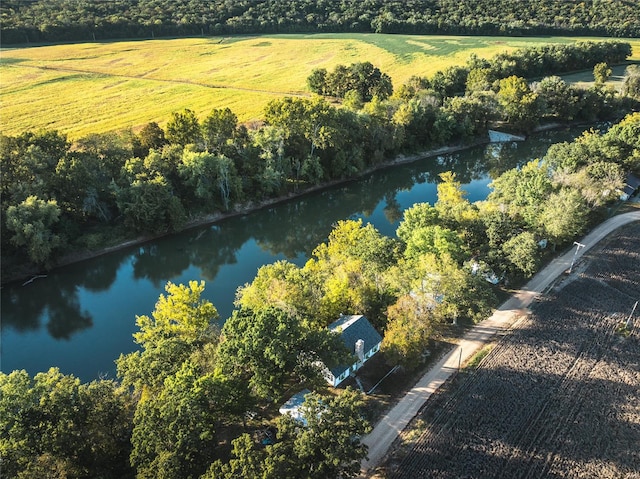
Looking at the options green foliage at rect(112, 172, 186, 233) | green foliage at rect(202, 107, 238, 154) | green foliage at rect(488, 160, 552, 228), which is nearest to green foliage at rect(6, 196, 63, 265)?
green foliage at rect(112, 172, 186, 233)

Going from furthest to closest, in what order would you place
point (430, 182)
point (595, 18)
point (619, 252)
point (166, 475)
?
1. point (595, 18)
2. point (430, 182)
3. point (619, 252)
4. point (166, 475)

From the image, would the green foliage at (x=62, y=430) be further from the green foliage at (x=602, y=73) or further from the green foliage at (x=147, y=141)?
the green foliage at (x=602, y=73)

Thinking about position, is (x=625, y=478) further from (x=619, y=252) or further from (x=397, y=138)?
(x=397, y=138)

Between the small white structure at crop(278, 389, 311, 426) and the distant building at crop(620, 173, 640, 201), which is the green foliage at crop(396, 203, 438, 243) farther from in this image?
the distant building at crop(620, 173, 640, 201)

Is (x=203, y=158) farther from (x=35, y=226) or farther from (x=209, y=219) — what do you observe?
(x=35, y=226)

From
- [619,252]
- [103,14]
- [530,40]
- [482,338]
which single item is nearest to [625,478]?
[482,338]
